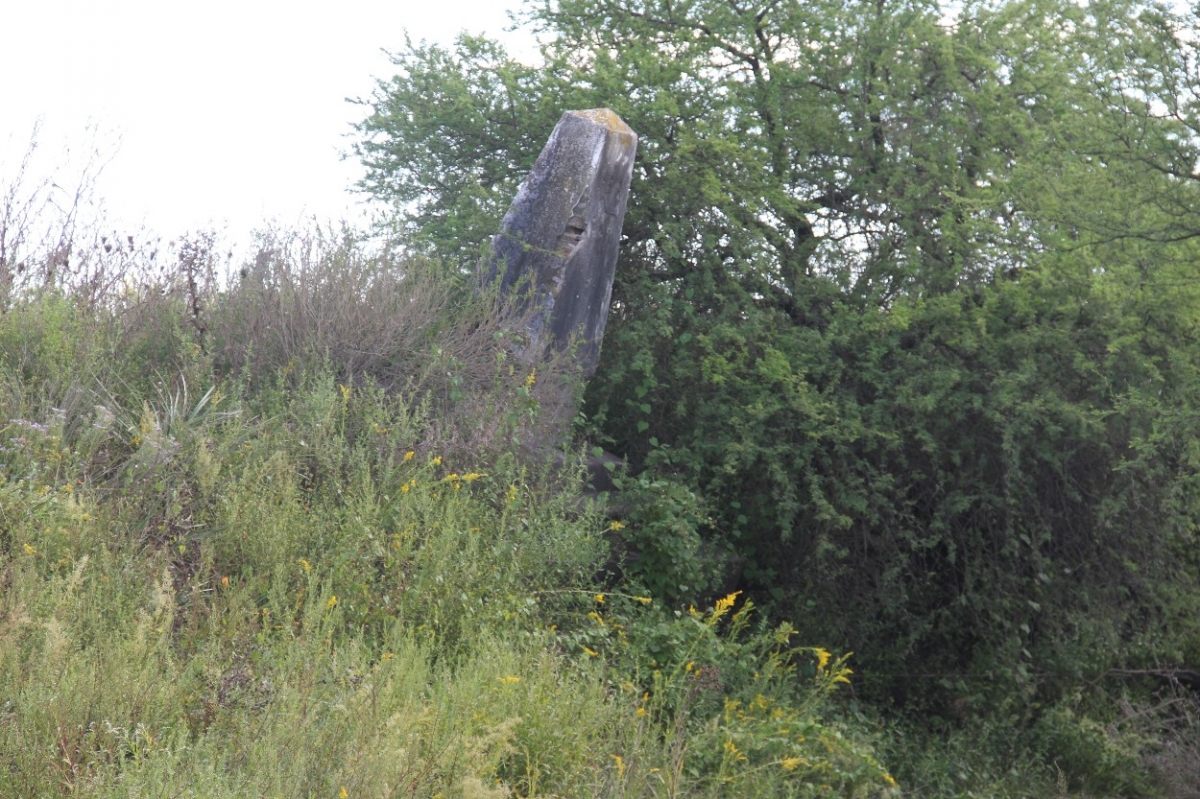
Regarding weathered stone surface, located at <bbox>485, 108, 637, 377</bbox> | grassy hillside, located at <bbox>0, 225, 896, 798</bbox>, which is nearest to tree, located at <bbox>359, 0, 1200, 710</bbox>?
weathered stone surface, located at <bbox>485, 108, 637, 377</bbox>

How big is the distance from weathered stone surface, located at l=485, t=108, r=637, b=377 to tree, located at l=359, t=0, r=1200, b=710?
648 mm

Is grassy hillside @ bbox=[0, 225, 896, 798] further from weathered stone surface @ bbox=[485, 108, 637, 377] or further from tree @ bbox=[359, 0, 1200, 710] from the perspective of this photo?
tree @ bbox=[359, 0, 1200, 710]

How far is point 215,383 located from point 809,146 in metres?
6.42

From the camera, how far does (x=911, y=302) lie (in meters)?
10.8

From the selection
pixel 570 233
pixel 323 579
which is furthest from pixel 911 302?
pixel 323 579

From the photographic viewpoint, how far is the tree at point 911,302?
973cm

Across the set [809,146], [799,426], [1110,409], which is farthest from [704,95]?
[1110,409]

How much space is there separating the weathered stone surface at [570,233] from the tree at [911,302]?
25.5 inches

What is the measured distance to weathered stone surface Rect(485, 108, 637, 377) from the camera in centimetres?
1002

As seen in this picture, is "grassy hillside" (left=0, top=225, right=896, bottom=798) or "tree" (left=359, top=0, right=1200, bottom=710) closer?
"grassy hillside" (left=0, top=225, right=896, bottom=798)

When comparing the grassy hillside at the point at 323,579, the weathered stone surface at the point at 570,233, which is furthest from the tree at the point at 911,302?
the grassy hillside at the point at 323,579

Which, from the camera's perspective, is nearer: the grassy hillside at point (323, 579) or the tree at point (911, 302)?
the grassy hillside at point (323, 579)

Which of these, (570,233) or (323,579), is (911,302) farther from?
(323,579)

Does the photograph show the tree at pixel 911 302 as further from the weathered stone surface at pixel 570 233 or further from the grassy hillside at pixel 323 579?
the grassy hillside at pixel 323 579
